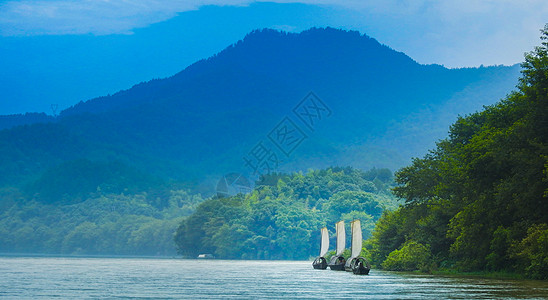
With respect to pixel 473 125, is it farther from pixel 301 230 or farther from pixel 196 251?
pixel 196 251

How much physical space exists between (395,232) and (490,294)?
5217cm

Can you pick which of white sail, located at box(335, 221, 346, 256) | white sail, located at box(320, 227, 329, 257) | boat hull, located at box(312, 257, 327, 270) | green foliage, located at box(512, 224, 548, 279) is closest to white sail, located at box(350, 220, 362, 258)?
white sail, located at box(335, 221, 346, 256)

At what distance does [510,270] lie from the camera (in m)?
56.5

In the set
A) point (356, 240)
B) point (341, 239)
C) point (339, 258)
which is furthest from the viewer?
point (341, 239)

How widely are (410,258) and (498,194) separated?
25.3 metres

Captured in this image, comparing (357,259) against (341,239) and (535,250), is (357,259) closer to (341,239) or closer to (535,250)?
(341,239)

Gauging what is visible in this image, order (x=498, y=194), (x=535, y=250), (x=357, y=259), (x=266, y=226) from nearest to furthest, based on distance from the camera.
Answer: (x=535, y=250) → (x=498, y=194) → (x=357, y=259) → (x=266, y=226)

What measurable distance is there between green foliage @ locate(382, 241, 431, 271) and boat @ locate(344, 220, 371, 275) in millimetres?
4595

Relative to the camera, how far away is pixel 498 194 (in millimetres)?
51750

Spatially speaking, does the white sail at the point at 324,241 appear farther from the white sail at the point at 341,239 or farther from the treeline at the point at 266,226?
the treeline at the point at 266,226

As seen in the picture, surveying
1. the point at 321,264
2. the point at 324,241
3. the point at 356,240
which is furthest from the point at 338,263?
the point at 324,241

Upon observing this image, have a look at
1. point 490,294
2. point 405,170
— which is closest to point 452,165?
point 405,170

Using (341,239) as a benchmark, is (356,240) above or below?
below

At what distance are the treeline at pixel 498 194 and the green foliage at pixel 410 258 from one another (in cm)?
10
